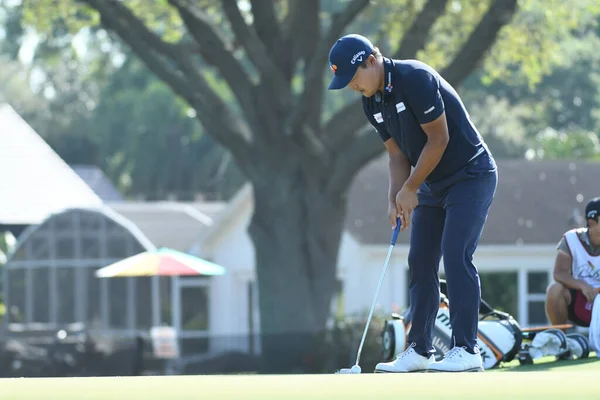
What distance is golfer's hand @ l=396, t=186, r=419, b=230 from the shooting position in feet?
19.2

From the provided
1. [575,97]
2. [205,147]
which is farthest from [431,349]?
[205,147]

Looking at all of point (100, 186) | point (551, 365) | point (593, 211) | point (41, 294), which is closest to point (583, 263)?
point (593, 211)

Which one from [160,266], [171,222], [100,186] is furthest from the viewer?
[100,186]

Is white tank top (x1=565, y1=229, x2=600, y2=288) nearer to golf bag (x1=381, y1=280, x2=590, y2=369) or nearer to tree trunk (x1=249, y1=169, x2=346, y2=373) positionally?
golf bag (x1=381, y1=280, x2=590, y2=369)

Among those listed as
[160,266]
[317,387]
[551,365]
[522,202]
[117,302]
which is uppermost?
[522,202]

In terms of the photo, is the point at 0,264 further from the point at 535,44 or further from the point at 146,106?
the point at 146,106

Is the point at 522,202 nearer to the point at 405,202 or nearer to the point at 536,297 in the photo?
the point at 536,297

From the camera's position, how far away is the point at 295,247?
19906 millimetres

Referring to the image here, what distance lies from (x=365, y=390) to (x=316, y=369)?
1469 centimetres

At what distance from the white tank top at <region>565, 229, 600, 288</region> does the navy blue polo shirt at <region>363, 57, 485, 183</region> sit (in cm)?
277

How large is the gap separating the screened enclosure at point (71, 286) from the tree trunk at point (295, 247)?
11.5 meters

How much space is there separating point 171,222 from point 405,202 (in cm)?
3052

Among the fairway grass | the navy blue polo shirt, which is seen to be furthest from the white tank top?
the fairway grass

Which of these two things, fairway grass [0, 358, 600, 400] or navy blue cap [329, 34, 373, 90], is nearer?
fairway grass [0, 358, 600, 400]
